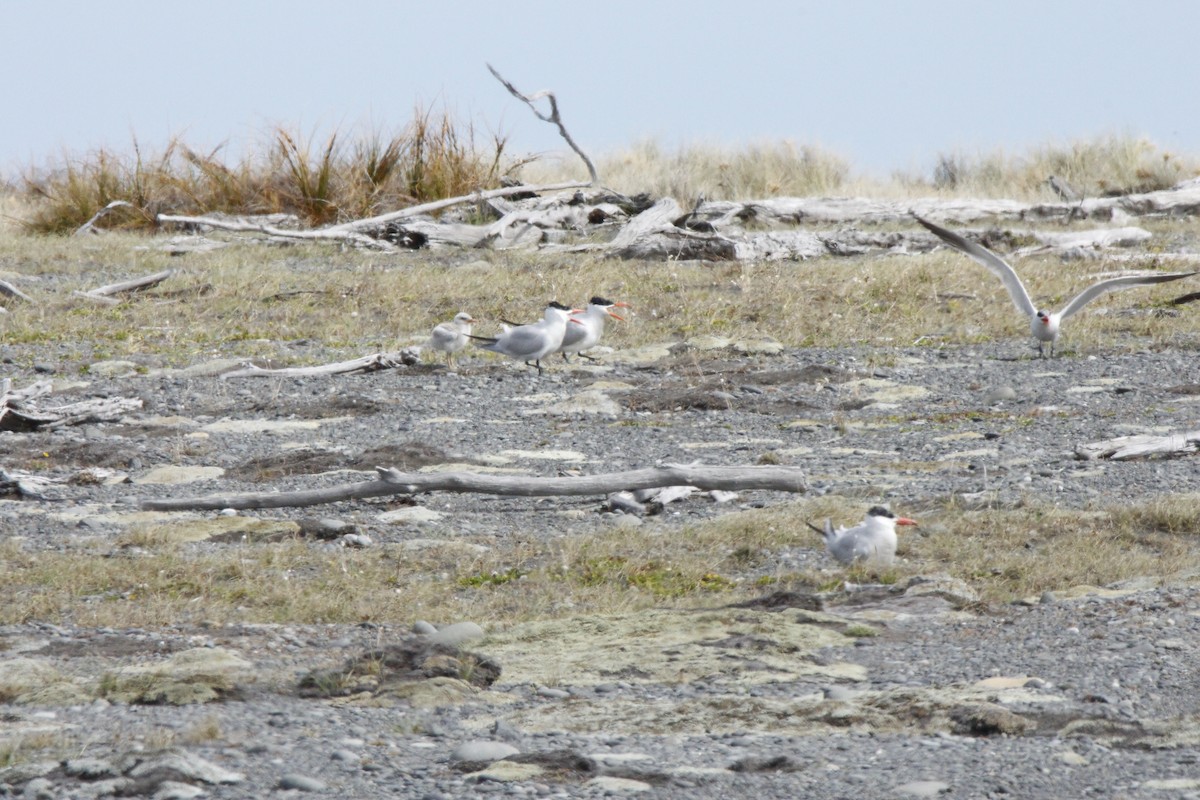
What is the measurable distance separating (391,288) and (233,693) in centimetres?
1158

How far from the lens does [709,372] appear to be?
12523mm

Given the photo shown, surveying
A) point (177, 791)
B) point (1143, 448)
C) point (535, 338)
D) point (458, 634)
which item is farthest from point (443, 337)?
point (177, 791)

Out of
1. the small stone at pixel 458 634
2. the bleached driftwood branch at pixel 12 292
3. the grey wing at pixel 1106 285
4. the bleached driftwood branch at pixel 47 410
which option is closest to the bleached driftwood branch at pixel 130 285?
the bleached driftwood branch at pixel 12 292

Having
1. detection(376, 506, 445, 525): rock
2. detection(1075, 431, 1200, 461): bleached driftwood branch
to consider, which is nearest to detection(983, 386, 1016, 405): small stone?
detection(1075, 431, 1200, 461): bleached driftwood branch

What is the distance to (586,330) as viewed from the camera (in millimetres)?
12664

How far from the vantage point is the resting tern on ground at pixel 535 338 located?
1231 cm

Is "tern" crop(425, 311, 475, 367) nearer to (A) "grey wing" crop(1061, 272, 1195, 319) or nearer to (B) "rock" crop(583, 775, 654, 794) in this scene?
(A) "grey wing" crop(1061, 272, 1195, 319)

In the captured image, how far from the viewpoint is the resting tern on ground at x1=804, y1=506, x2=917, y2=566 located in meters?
6.77

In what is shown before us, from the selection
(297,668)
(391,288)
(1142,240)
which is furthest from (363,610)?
(1142,240)

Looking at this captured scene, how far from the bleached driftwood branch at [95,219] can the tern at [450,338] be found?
33.1 feet

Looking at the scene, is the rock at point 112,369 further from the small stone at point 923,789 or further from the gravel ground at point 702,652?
the small stone at point 923,789

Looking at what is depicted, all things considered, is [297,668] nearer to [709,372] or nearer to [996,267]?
[709,372]

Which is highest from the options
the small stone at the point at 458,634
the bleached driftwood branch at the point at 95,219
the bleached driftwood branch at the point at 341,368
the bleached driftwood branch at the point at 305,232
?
the bleached driftwood branch at the point at 95,219

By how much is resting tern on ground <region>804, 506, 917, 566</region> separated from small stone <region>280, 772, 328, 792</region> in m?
3.46
